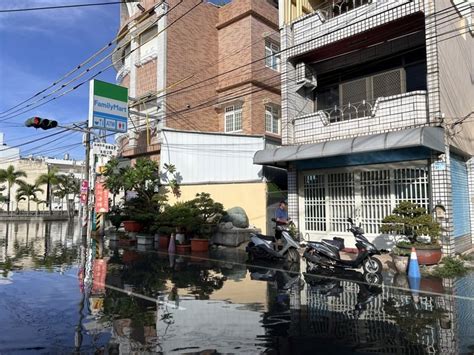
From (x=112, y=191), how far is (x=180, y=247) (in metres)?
7.68

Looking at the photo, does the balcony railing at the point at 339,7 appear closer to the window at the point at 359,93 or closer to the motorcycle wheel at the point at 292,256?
the window at the point at 359,93

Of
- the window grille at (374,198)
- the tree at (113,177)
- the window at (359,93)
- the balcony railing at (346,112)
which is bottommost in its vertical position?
the window grille at (374,198)

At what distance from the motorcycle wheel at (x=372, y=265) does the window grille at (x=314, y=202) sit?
415 centimetres

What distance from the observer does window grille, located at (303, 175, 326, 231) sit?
14049 millimetres

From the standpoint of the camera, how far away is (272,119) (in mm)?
23953

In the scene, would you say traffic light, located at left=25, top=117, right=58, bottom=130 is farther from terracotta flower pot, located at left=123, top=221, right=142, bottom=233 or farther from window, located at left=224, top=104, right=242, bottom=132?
window, located at left=224, top=104, right=242, bottom=132

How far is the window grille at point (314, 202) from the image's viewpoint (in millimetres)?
14049

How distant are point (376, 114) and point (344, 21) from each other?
355cm

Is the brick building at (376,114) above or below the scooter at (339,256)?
above

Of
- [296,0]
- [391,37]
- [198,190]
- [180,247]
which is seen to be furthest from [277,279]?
[296,0]

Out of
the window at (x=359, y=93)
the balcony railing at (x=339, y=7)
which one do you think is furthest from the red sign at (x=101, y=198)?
the balcony railing at (x=339, y=7)

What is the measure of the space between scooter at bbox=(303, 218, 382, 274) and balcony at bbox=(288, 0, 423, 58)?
21.8ft

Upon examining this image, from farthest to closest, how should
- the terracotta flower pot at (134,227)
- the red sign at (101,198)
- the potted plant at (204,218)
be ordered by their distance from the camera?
1. the red sign at (101,198)
2. the terracotta flower pot at (134,227)
3. the potted plant at (204,218)

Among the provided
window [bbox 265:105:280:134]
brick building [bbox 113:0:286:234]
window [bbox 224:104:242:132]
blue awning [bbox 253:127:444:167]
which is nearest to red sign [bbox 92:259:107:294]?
blue awning [bbox 253:127:444:167]
